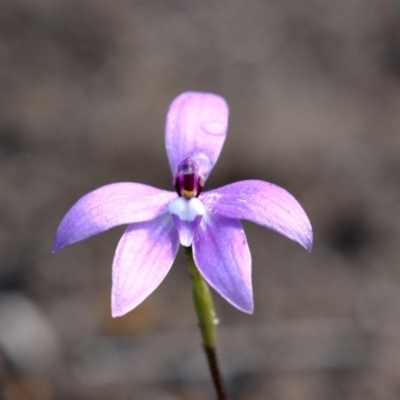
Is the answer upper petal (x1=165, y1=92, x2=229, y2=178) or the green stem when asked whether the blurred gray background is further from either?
upper petal (x1=165, y1=92, x2=229, y2=178)

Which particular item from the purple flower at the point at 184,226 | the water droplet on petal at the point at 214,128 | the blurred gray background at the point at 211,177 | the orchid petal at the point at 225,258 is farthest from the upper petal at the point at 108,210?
the blurred gray background at the point at 211,177

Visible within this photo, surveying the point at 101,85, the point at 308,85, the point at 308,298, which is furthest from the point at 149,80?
the point at 308,298

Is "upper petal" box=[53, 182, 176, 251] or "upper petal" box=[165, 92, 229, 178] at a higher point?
"upper petal" box=[165, 92, 229, 178]

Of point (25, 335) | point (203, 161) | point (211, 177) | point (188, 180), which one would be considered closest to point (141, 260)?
point (188, 180)

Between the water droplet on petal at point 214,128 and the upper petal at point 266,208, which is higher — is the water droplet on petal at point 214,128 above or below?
above

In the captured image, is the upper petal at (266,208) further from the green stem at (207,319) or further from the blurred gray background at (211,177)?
the blurred gray background at (211,177)

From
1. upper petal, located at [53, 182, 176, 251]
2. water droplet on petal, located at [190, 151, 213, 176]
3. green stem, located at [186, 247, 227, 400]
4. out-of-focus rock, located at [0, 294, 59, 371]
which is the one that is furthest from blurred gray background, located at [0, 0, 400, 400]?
upper petal, located at [53, 182, 176, 251]
